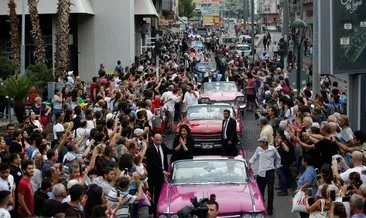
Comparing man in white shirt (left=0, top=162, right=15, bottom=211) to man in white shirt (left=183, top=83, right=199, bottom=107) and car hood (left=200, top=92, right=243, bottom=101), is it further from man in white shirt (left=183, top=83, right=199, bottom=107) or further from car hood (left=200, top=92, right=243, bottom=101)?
car hood (left=200, top=92, right=243, bottom=101)

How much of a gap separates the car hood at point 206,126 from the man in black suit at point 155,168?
653 cm

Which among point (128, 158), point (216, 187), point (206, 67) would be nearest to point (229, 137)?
point (216, 187)

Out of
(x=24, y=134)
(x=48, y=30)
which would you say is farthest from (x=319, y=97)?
(x=48, y=30)

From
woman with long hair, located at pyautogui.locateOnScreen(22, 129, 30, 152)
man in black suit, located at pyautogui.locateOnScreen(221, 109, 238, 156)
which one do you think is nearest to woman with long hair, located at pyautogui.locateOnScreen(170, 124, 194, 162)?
man in black suit, located at pyautogui.locateOnScreen(221, 109, 238, 156)

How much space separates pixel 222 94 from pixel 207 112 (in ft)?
20.9

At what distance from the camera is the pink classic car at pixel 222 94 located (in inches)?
1167

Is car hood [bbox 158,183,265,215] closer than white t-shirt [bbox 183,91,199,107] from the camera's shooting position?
Yes

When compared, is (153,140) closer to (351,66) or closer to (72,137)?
(72,137)

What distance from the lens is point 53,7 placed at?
44.8 meters

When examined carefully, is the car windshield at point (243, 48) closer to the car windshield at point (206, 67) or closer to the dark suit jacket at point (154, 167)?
the car windshield at point (206, 67)

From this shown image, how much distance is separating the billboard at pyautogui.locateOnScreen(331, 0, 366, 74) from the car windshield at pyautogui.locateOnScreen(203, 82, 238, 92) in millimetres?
13438

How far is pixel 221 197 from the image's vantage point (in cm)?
1344

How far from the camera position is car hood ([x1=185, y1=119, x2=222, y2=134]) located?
22812 millimetres

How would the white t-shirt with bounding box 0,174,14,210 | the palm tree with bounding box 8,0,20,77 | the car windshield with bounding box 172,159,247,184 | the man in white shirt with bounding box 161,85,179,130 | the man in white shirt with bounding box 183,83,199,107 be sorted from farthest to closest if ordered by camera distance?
the palm tree with bounding box 8,0,20,77 < the man in white shirt with bounding box 183,83,199,107 < the man in white shirt with bounding box 161,85,179,130 < the car windshield with bounding box 172,159,247,184 < the white t-shirt with bounding box 0,174,14,210
